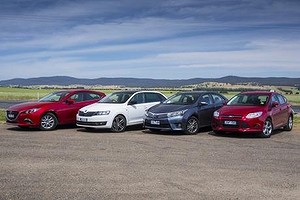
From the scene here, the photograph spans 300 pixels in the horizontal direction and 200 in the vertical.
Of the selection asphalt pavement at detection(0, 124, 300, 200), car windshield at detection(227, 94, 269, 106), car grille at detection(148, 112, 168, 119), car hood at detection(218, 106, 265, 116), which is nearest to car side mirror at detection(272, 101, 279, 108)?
car windshield at detection(227, 94, 269, 106)

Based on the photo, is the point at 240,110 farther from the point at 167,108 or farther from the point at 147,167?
the point at 147,167

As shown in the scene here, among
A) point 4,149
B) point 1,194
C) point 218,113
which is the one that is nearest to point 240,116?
point 218,113

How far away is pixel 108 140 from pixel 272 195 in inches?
278

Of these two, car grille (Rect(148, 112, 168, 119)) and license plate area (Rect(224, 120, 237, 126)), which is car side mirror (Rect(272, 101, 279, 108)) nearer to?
license plate area (Rect(224, 120, 237, 126))

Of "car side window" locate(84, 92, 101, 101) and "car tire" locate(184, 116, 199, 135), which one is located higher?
"car side window" locate(84, 92, 101, 101)

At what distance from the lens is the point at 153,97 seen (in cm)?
1719

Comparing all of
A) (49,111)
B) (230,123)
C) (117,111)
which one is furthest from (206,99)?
(49,111)

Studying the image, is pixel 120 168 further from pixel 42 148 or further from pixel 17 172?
pixel 42 148

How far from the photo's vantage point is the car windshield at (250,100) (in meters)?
14.7

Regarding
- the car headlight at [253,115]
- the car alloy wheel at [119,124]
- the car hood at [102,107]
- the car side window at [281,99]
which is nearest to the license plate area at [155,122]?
the car alloy wheel at [119,124]

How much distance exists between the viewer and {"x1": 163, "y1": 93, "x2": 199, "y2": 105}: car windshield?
15.5 meters

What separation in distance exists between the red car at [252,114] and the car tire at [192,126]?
69cm

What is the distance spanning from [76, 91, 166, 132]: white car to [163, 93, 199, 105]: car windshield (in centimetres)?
109

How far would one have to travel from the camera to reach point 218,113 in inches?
565
